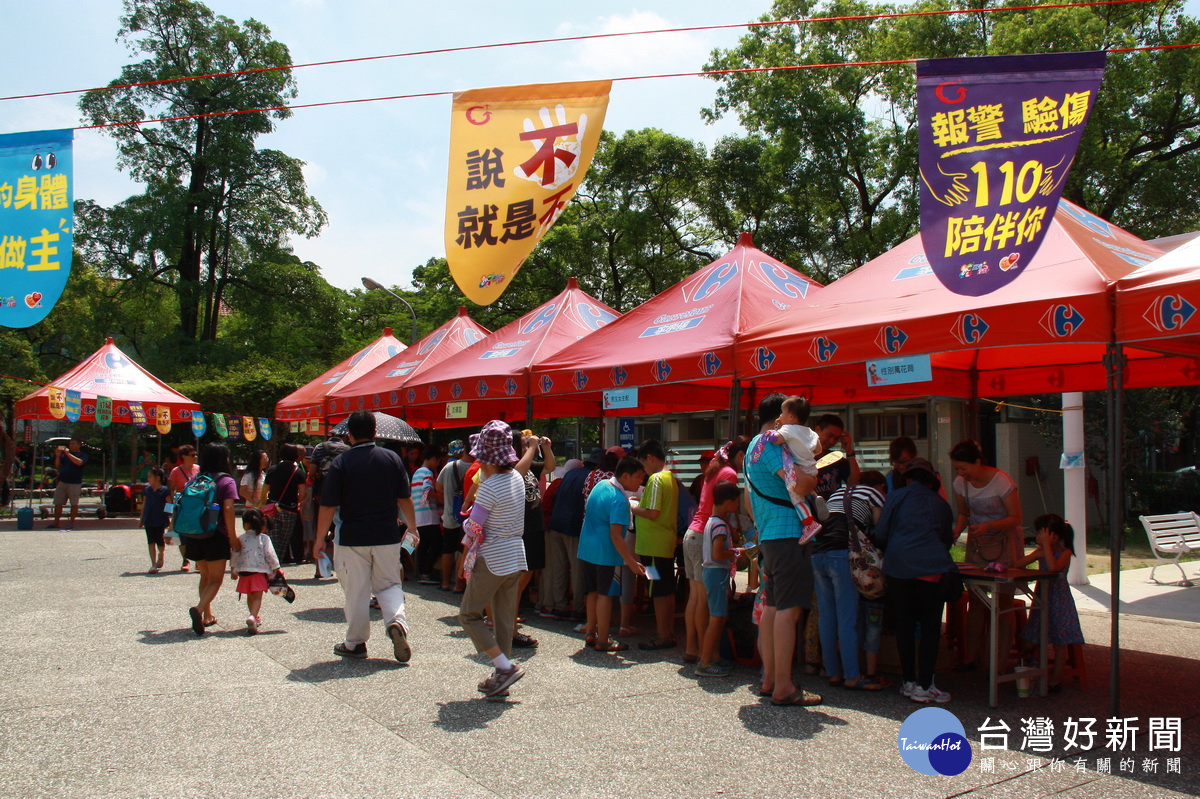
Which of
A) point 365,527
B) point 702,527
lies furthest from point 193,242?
point 702,527

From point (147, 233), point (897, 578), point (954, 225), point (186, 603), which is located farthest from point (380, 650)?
point (147, 233)

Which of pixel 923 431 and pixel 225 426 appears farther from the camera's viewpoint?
pixel 225 426

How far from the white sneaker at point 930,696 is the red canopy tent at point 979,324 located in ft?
7.30

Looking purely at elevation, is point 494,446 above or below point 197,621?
above

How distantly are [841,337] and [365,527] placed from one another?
3814mm

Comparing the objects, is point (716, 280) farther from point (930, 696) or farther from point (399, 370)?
point (399, 370)

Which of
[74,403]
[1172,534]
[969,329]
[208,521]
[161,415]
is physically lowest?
[1172,534]

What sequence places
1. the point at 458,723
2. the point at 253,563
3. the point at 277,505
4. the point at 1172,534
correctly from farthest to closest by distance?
the point at 1172,534, the point at 277,505, the point at 253,563, the point at 458,723

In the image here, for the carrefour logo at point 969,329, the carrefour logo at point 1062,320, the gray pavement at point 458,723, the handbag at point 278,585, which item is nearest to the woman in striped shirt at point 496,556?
the gray pavement at point 458,723

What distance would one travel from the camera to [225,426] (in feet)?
71.7

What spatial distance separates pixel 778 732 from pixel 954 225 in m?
3.17

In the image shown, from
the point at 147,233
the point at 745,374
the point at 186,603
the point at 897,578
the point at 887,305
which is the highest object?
the point at 147,233

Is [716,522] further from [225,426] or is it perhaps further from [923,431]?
[225,426]

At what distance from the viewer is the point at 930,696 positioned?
559 centimetres
